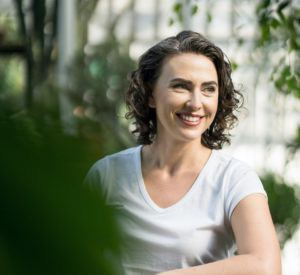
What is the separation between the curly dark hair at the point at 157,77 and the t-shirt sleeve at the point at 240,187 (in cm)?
25

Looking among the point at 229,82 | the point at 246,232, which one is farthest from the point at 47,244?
the point at 229,82

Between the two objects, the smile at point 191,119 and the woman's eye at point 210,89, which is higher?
the woman's eye at point 210,89

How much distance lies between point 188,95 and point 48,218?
56.0 inches

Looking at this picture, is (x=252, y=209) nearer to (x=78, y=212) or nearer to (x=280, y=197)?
(x=78, y=212)

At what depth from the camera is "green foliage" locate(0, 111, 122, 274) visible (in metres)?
0.19

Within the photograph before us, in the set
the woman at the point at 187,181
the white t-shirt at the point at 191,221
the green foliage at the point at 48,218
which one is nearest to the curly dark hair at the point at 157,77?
the woman at the point at 187,181

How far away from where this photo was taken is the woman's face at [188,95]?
62.2 inches

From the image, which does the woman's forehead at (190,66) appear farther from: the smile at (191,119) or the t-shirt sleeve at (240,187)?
the t-shirt sleeve at (240,187)

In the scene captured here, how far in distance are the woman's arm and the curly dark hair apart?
1.25ft

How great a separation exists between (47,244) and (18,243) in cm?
1

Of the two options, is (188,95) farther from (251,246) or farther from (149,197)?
(251,246)

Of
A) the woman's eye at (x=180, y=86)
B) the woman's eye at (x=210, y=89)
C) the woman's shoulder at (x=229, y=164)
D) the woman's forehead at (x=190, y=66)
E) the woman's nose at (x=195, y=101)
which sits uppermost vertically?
the woman's forehead at (x=190, y=66)

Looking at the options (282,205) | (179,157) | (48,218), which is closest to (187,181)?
(179,157)

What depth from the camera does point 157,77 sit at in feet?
5.59
